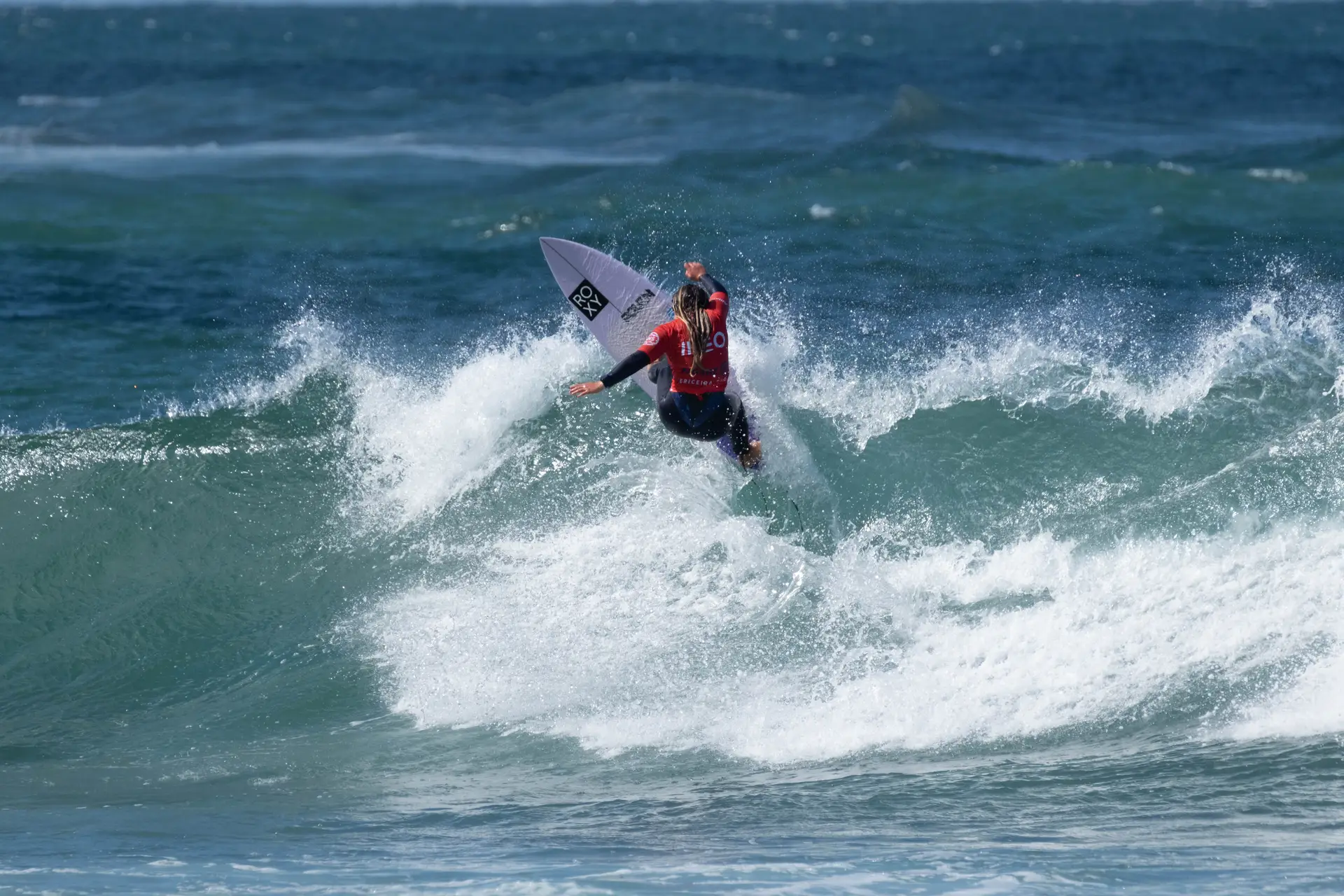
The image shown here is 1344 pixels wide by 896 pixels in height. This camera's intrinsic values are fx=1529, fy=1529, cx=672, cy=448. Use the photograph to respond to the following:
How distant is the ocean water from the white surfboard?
601 mm

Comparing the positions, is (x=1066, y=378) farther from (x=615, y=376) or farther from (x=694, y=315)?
(x=615, y=376)

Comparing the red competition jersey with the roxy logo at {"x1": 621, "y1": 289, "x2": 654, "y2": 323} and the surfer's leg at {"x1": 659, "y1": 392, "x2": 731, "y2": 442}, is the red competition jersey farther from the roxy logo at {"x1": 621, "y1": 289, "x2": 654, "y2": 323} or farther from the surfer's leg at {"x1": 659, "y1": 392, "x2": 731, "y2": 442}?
the roxy logo at {"x1": 621, "y1": 289, "x2": 654, "y2": 323}

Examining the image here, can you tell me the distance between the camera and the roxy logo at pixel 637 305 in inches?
403

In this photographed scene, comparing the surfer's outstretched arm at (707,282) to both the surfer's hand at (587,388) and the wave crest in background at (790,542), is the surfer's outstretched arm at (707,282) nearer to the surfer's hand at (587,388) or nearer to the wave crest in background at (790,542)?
the surfer's hand at (587,388)

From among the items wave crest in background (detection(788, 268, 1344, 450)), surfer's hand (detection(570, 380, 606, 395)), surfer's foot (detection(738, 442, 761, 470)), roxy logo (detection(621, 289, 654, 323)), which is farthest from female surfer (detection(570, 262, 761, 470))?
wave crest in background (detection(788, 268, 1344, 450))

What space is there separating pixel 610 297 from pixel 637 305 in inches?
8.0

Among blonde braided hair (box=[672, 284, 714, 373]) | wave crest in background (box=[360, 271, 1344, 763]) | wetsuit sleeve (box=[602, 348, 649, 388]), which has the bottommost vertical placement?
wave crest in background (box=[360, 271, 1344, 763])

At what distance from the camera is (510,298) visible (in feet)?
55.2

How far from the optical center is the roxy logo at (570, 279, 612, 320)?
10312 mm

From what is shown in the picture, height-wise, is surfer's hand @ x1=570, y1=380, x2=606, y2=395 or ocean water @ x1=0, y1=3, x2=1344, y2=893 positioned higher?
surfer's hand @ x1=570, y1=380, x2=606, y2=395

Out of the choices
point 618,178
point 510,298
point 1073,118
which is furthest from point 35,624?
point 1073,118

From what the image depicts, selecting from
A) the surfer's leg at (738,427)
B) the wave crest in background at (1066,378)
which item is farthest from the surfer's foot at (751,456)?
the wave crest in background at (1066,378)

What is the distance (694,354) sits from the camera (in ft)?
28.8

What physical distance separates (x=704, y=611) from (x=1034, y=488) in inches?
102
